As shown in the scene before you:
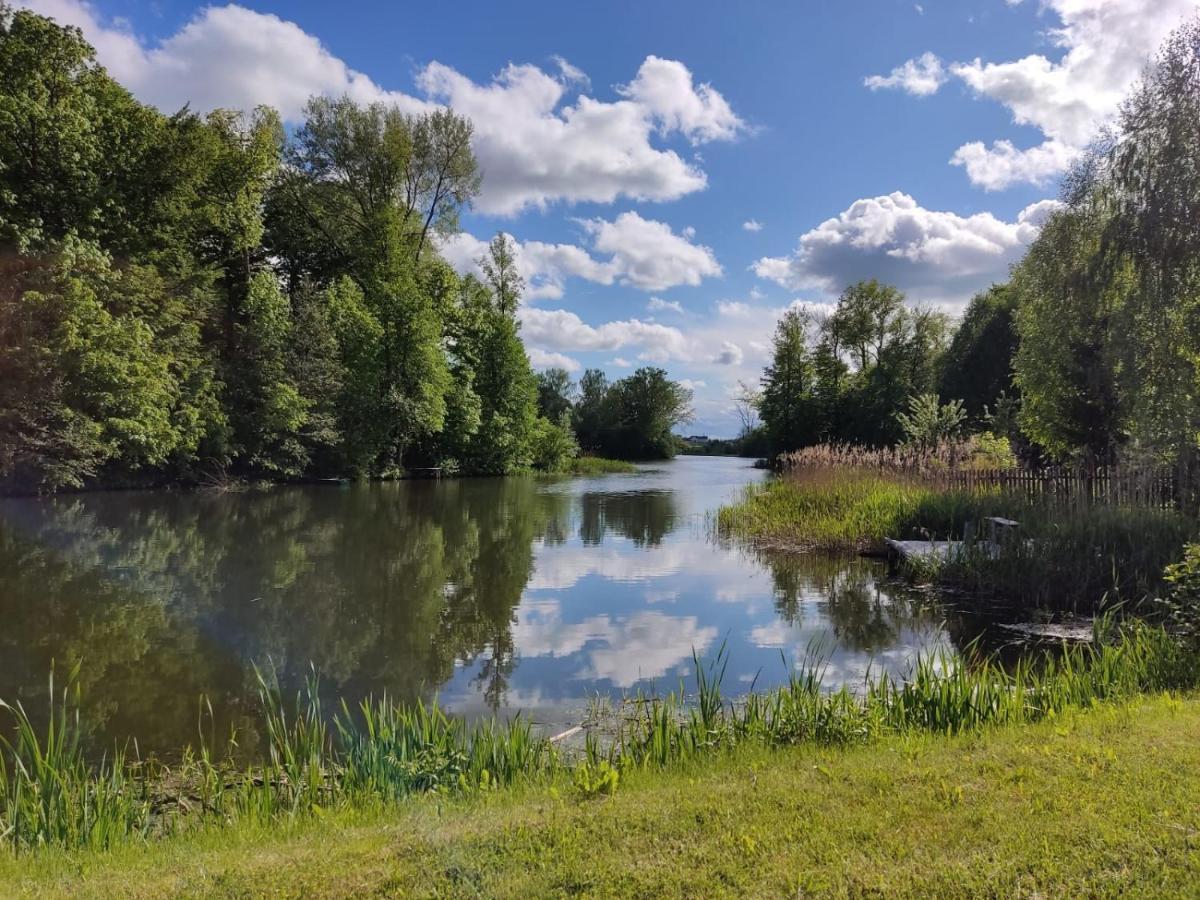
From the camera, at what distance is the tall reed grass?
3.20 metres

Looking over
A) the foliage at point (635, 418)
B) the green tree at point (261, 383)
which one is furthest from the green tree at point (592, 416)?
Answer: the green tree at point (261, 383)

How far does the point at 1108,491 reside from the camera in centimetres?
1095

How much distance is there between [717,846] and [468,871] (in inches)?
33.9

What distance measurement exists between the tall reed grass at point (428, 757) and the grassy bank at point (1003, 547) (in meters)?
2.78

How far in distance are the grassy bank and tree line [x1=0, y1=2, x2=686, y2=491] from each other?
17899 mm

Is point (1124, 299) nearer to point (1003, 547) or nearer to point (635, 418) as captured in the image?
point (1003, 547)

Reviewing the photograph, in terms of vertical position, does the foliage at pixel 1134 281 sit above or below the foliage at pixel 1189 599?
above

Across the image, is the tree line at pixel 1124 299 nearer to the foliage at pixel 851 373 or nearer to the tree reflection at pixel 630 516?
the tree reflection at pixel 630 516

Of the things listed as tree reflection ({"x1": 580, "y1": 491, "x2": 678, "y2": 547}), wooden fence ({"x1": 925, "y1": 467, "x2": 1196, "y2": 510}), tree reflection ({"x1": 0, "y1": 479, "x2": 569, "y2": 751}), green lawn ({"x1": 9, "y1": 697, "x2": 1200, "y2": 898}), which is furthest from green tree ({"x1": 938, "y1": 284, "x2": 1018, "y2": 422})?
green lawn ({"x1": 9, "y1": 697, "x2": 1200, "y2": 898})

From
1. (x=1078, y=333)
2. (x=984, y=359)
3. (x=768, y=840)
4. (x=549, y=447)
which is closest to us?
(x=768, y=840)

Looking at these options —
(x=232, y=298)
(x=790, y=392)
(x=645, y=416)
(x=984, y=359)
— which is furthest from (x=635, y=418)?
(x=232, y=298)

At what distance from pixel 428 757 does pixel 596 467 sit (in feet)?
148

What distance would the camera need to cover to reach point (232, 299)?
92.4 feet

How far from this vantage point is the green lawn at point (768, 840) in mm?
2332
